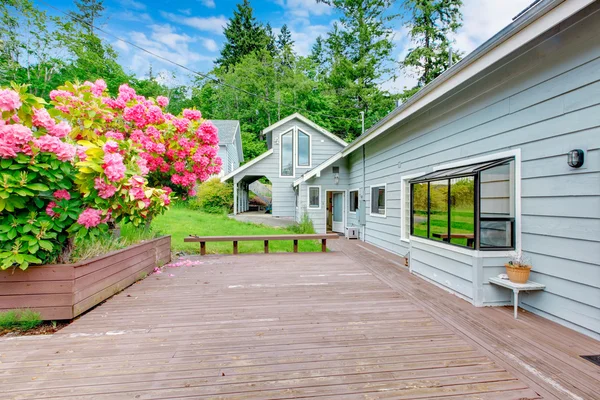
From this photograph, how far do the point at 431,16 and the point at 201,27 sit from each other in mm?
13796

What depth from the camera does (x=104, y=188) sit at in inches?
108

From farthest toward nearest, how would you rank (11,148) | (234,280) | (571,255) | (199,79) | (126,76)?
(199,79), (126,76), (234,280), (571,255), (11,148)

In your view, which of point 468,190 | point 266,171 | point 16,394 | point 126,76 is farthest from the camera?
point 126,76

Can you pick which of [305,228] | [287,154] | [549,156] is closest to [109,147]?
[549,156]

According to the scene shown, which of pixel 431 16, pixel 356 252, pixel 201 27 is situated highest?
pixel 431 16

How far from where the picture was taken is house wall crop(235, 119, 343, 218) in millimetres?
13641

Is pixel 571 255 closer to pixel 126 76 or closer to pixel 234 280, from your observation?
pixel 234 280

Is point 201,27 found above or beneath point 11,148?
above

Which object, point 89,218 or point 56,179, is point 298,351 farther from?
point 56,179

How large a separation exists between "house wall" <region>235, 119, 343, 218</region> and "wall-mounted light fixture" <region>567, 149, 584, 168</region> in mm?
11385

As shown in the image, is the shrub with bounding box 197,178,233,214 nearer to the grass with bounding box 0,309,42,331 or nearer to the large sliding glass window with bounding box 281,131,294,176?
the large sliding glass window with bounding box 281,131,294,176

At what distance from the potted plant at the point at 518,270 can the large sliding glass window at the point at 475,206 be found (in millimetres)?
235

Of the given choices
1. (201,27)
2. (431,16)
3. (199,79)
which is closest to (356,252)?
(201,27)

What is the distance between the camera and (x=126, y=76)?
73.8 feet
